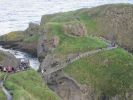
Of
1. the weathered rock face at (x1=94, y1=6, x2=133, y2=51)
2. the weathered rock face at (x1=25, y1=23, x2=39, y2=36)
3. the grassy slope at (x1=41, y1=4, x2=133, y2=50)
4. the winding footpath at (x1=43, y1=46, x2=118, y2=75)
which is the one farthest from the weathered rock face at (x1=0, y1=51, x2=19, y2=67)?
the weathered rock face at (x1=25, y1=23, x2=39, y2=36)

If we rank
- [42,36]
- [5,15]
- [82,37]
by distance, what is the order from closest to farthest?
[82,37], [42,36], [5,15]

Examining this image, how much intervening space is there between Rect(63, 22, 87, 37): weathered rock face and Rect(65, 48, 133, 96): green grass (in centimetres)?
1067

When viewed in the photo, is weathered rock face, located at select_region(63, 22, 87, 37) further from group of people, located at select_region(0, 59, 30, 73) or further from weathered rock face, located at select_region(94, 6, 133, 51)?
weathered rock face, located at select_region(94, 6, 133, 51)

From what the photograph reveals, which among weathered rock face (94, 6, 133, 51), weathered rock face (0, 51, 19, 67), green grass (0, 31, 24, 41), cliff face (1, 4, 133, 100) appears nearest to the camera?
cliff face (1, 4, 133, 100)

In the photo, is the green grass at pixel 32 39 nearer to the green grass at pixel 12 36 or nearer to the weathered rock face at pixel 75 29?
the green grass at pixel 12 36

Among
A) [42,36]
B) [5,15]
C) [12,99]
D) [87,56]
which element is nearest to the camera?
[12,99]

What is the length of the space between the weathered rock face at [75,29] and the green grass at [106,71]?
35.0 ft

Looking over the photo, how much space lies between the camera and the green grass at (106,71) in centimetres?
8362

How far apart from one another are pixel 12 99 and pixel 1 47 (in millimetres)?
66693

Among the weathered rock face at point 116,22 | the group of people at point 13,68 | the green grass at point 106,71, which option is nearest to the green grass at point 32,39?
the weathered rock face at point 116,22

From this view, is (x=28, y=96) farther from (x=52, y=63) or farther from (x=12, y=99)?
(x=52, y=63)

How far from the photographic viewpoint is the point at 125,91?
82.3 metres

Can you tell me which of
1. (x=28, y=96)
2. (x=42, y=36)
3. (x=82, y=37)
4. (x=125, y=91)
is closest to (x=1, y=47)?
(x=42, y=36)

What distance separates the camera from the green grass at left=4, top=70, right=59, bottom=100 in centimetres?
6494
